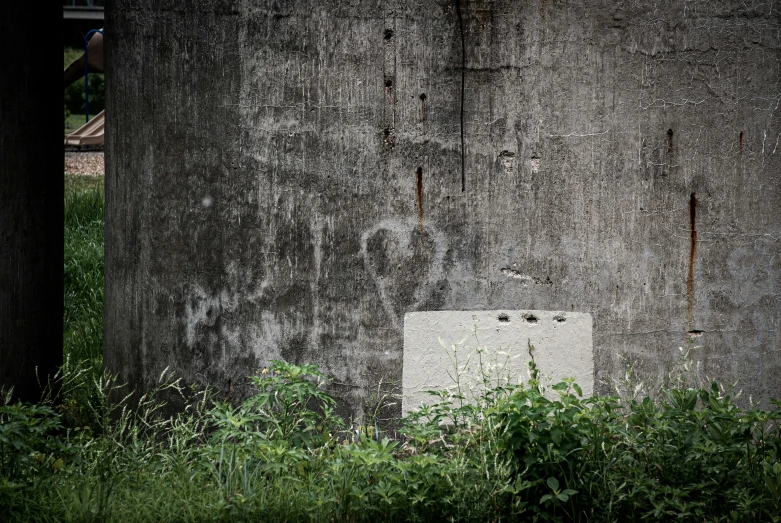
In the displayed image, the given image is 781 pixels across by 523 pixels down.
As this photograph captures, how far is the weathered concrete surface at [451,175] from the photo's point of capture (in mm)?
3785

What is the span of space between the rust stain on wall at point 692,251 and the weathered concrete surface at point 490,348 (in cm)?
46

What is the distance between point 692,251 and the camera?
3.81 metres

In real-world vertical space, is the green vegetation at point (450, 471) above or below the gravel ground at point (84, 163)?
below

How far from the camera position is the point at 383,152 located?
3.85 meters

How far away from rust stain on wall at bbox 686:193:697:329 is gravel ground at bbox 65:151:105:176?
410 inches

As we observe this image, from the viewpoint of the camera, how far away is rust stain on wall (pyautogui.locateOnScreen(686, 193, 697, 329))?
380cm

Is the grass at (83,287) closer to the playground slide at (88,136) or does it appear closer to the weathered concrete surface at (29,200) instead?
the weathered concrete surface at (29,200)

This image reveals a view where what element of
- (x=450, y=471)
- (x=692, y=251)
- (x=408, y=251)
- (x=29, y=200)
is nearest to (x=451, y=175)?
(x=408, y=251)

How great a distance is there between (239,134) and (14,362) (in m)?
1.59

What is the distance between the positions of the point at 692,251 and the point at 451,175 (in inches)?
45.2

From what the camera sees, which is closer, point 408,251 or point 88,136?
point 408,251

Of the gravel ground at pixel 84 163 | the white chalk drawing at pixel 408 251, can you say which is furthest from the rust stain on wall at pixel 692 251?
the gravel ground at pixel 84 163

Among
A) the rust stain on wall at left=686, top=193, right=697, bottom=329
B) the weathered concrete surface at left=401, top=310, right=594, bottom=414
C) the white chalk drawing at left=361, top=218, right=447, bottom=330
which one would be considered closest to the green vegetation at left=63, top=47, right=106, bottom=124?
the white chalk drawing at left=361, top=218, right=447, bottom=330

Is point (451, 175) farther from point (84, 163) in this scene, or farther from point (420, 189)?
point (84, 163)
